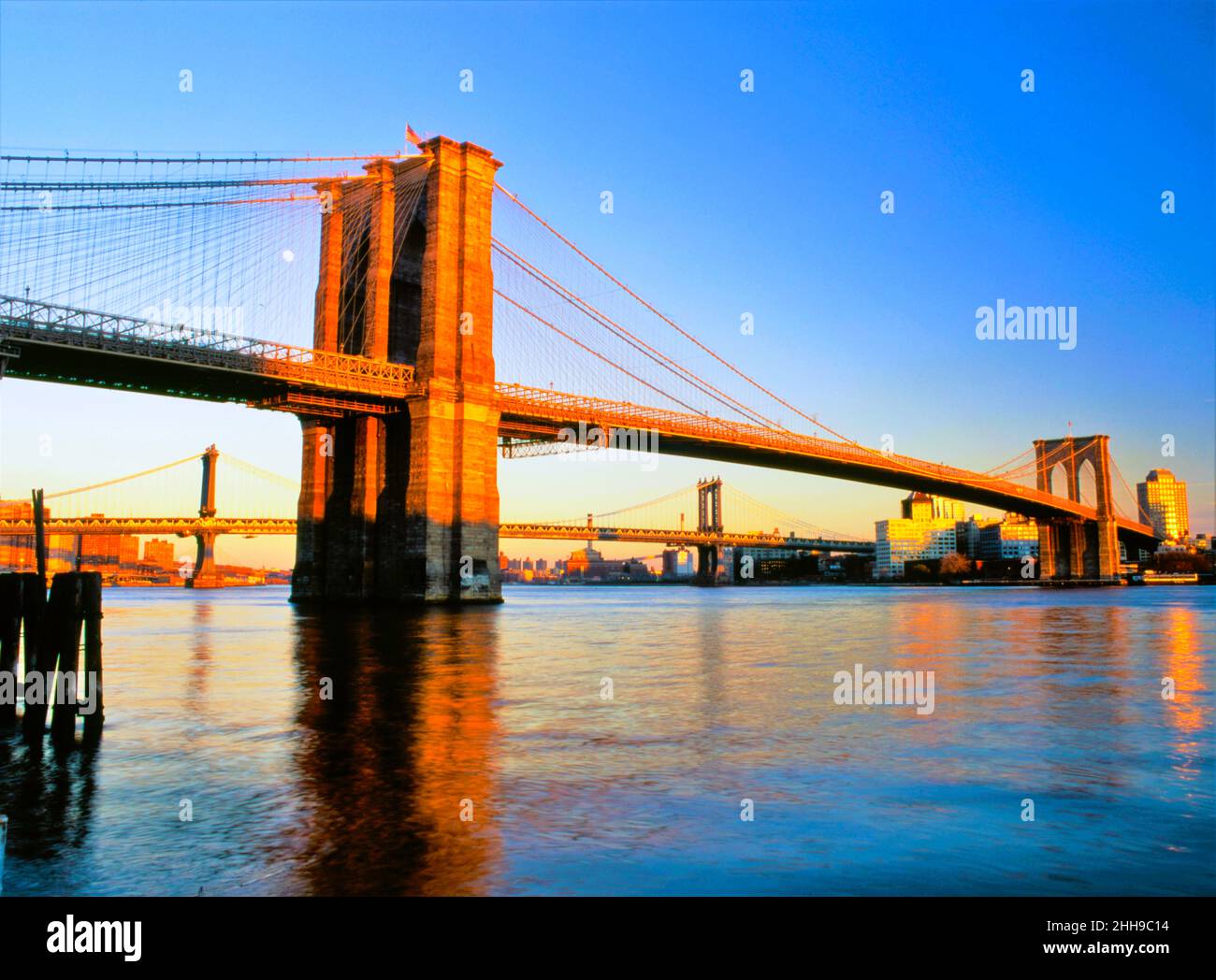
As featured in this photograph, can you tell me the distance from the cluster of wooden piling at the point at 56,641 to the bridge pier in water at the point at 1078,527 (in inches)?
4159

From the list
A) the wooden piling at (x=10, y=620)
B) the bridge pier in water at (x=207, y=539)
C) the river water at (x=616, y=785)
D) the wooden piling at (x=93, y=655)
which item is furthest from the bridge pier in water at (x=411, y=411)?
the bridge pier in water at (x=207, y=539)

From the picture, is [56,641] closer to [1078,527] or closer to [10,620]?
[10,620]

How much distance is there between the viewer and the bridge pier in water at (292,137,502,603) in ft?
141

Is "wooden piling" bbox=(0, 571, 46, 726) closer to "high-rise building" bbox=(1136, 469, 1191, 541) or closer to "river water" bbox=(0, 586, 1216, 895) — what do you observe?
"river water" bbox=(0, 586, 1216, 895)

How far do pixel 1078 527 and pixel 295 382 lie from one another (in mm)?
94858

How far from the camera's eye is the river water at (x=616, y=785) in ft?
18.9

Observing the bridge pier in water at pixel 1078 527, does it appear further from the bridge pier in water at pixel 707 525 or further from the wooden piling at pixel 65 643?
the wooden piling at pixel 65 643

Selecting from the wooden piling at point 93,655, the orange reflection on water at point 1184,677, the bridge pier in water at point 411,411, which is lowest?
the orange reflection on water at point 1184,677

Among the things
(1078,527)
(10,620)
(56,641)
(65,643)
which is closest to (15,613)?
(10,620)

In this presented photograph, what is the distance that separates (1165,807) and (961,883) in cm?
313

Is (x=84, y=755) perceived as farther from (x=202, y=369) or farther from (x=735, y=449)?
(x=735, y=449)

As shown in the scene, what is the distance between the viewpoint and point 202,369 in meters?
39.4

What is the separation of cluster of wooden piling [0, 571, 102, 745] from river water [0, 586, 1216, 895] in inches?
17.8

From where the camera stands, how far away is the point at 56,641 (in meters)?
11.3
